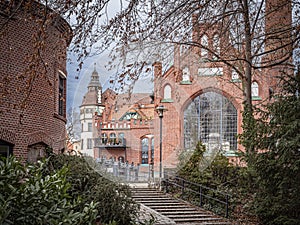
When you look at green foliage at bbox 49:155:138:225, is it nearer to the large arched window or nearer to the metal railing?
the metal railing

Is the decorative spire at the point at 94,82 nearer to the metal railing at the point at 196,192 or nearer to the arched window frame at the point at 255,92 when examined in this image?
the metal railing at the point at 196,192

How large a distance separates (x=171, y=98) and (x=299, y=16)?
1652 cm

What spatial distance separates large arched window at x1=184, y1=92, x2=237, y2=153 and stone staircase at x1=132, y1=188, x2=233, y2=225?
9.68 meters

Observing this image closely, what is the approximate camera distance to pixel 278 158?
1034 cm

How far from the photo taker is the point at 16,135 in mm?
13234

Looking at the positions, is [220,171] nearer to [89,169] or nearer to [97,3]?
[89,169]

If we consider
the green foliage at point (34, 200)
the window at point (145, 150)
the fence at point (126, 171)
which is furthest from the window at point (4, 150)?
the window at point (145, 150)

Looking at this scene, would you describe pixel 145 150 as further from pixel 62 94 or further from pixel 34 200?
pixel 34 200

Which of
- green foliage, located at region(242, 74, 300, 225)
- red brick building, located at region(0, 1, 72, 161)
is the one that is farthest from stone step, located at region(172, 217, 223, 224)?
red brick building, located at region(0, 1, 72, 161)

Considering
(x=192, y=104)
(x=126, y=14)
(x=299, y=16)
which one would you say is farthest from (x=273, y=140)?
(x=192, y=104)

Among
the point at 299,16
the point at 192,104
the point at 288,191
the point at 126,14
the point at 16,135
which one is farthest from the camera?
the point at 192,104

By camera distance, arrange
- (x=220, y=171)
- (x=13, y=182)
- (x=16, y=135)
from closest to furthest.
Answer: (x=13, y=182)
(x=16, y=135)
(x=220, y=171)

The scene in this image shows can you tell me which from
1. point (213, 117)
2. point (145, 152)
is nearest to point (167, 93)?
point (213, 117)

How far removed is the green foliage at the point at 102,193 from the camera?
10250mm
